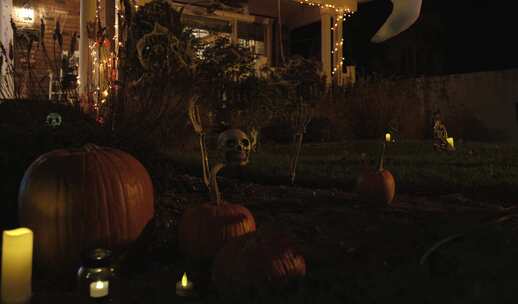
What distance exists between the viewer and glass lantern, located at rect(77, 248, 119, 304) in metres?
1.82

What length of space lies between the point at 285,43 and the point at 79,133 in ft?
43.3

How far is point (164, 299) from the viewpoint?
1.97m

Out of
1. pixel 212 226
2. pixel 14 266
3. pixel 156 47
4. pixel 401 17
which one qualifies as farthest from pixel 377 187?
pixel 156 47

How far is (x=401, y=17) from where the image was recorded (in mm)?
3930

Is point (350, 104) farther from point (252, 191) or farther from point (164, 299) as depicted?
point (164, 299)

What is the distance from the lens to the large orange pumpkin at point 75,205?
2.30m

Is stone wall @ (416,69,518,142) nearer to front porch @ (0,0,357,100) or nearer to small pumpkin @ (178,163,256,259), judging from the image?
front porch @ (0,0,357,100)

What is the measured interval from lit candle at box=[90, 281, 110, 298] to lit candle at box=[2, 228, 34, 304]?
0.23 m

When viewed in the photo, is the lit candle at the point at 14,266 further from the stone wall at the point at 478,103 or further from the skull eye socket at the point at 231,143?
the stone wall at the point at 478,103

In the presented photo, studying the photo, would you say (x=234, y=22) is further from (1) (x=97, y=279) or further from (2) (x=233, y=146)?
(1) (x=97, y=279)

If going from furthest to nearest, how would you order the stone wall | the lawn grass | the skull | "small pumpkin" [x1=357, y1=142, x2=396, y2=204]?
1. the stone wall
2. the lawn grass
3. the skull
4. "small pumpkin" [x1=357, y1=142, x2=396, y2=204]

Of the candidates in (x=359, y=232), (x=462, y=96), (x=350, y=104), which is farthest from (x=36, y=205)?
(x=462, y=96)

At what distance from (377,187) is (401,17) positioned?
1.40 m

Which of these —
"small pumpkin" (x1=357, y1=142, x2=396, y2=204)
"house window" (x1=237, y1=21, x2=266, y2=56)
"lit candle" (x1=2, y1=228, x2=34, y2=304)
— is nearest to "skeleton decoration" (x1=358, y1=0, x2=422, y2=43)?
"small pumpkin" (x1=357, y1=142, x2=396, y2=204)
